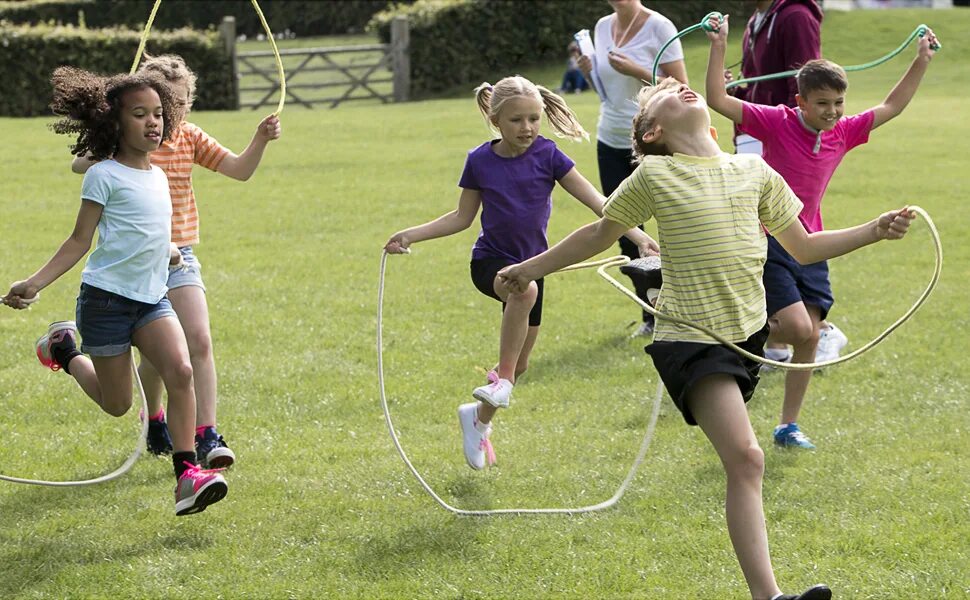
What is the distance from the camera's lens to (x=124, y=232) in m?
5.33

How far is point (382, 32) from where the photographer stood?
102 ft

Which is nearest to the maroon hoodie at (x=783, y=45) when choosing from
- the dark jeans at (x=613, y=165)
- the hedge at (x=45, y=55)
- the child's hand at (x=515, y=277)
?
the dark jeans at (x=613, y=165)

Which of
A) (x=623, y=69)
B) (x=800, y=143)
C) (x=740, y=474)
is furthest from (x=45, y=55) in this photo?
(x=740, y=474)

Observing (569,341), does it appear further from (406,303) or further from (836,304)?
(836,304)

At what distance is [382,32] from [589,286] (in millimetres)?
21947

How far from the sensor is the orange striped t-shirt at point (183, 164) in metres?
6.12

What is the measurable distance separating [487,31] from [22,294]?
26.9 m

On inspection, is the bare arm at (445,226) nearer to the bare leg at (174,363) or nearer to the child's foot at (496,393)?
the child's foot at (496,393)

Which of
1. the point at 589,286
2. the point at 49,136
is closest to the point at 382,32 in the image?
the point at 49,136

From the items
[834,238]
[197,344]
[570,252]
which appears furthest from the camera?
[197,344]

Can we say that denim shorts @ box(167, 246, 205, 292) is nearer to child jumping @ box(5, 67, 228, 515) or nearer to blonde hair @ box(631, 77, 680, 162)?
child jumping @ box(5, 67, 228, 515)

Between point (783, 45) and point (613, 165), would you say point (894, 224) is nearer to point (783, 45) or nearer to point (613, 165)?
point (783, 45)

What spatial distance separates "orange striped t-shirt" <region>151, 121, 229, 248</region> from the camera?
6125 millimetres

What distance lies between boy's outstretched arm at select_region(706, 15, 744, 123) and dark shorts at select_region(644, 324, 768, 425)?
5.21ft
